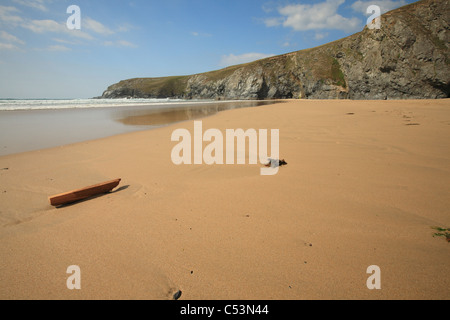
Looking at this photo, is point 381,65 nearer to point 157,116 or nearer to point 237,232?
point 157,116

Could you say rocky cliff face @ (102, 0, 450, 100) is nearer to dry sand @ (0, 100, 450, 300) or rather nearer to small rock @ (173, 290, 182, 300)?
dry sand @ (0, 100, 450, 300)

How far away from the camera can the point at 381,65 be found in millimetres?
29469

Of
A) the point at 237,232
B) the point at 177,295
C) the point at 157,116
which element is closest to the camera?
the point at 177,295

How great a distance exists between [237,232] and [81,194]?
233 centimetres

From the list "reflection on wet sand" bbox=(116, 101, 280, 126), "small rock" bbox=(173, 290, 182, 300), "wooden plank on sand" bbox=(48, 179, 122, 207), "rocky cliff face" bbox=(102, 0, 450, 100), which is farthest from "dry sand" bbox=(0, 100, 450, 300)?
"rocky cliff face" bbox=(102, 0, 450, 100)

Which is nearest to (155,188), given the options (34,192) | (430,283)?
(34,192)

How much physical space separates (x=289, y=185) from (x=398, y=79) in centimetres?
3476

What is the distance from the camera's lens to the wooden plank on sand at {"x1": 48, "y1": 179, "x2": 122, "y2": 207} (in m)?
2.77

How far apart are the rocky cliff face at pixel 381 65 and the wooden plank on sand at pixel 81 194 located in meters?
34.7

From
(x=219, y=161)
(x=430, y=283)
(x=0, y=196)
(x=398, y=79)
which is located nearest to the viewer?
(x=430, y=283)

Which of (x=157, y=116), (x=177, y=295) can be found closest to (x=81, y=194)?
(x=177, y=295)
